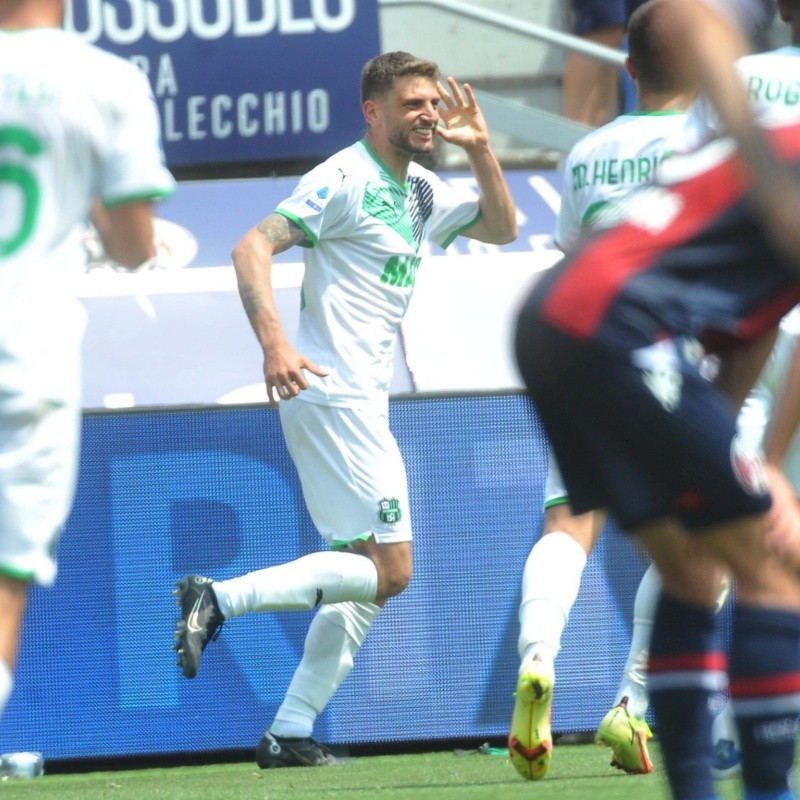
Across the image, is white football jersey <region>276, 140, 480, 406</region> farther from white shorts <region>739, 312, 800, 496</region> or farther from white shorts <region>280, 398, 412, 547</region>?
white shorts <region>739, 312, 800, 496</region>

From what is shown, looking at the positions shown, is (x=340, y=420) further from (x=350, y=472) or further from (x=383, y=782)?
(x=383, y=782)

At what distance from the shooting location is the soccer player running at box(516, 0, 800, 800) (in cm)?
279

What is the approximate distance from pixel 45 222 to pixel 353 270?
2772 millimetres

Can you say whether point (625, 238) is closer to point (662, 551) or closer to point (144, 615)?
point (662, 551)

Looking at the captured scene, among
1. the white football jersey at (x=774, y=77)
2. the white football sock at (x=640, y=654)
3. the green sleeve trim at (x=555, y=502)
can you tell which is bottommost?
the white football sock at (x=640, y=654)

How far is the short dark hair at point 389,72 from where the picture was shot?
19.4 feet

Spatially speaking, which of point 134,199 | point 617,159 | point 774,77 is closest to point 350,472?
point 617,159

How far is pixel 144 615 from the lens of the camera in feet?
19.9

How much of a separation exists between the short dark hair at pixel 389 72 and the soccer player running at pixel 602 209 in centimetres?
95

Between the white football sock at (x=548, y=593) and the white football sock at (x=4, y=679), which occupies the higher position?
the white football sock at (x=4, y=679)

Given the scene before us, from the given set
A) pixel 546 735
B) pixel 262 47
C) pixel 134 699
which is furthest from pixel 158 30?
pixel 546 735

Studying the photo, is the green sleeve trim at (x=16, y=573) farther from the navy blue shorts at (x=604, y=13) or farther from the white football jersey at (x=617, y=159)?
the navy blue shorts at (x=604, y=13)

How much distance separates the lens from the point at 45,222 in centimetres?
292

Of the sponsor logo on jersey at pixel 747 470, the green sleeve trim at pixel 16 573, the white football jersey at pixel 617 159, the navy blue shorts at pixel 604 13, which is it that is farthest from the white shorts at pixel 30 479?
the navy blue shorts at pixel 604 13
